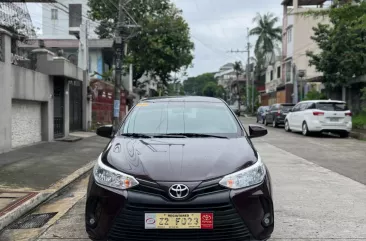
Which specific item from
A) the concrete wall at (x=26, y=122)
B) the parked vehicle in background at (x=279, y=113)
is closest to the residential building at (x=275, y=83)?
the parked vehicle in background at (x=279, y=113)

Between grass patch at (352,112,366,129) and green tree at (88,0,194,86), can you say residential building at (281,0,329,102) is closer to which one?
green tree at (88,0,194,86)

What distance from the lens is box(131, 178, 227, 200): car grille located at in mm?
3295

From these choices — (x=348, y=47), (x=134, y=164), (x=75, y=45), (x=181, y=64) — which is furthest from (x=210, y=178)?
(x=181, y=64)

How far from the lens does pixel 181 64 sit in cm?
3388

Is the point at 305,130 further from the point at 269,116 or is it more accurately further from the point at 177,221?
the point at 177,221

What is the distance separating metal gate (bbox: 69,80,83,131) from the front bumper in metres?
13.7

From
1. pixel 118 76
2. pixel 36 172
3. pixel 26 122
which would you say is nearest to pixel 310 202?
pixel 36 172

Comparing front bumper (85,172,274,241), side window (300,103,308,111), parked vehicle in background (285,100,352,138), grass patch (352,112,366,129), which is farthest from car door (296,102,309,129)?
front bumper (85,172,274,241)

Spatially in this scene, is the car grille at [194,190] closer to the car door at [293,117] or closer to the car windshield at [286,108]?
the car door at [293,117]

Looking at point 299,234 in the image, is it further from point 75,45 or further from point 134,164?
point 75,45

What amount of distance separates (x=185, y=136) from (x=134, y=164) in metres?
0.95

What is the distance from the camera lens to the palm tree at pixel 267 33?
49719mm

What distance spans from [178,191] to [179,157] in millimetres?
447

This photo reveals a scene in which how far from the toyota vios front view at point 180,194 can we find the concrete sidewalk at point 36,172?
6.78 ft
